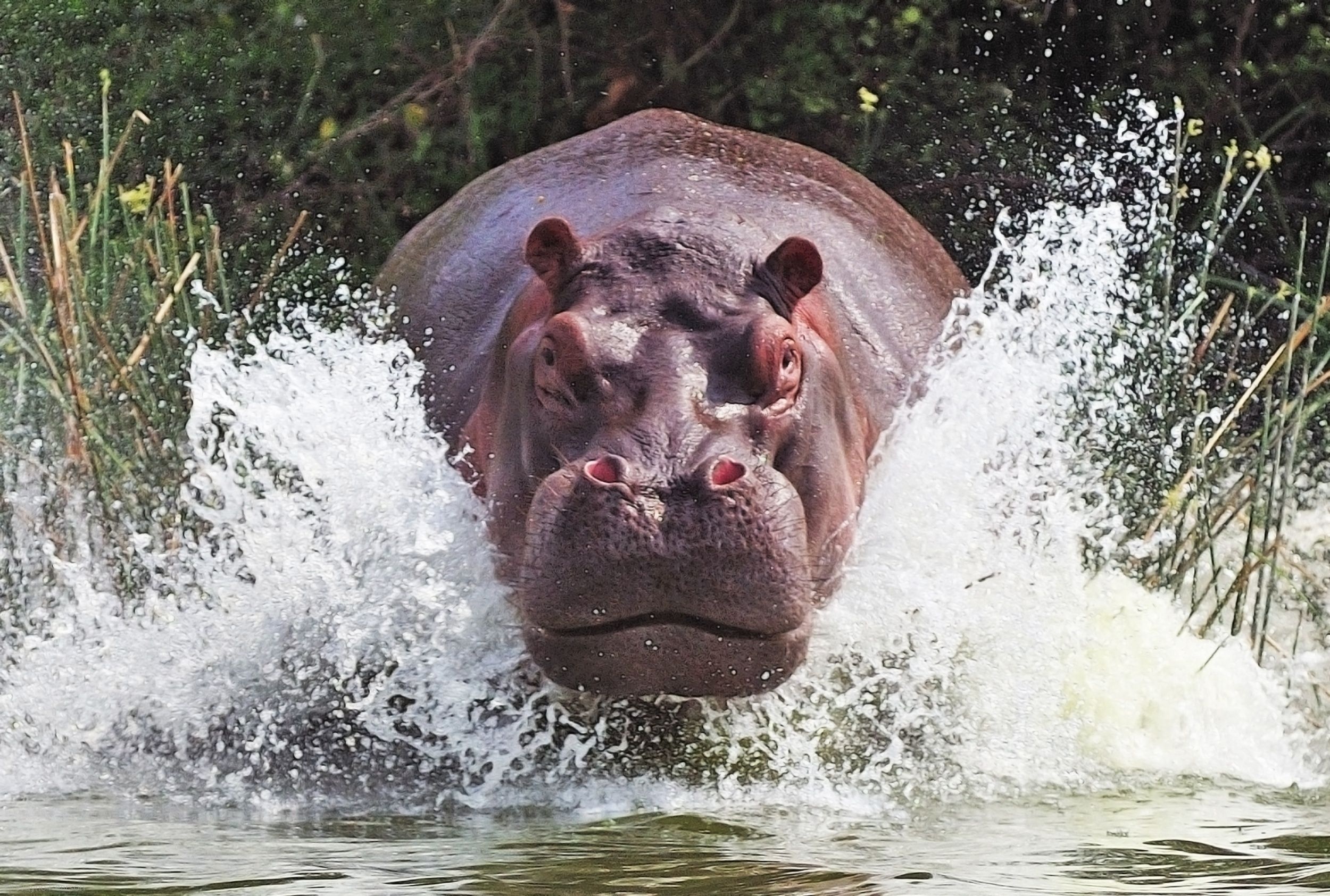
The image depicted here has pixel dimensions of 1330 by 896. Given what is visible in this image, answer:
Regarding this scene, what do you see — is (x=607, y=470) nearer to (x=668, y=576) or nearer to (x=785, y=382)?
(x=668, y=576)

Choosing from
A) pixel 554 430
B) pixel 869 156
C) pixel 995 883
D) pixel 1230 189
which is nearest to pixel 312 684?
pixel 554 430

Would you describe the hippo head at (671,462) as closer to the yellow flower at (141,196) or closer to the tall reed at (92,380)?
the tall reed at (92,380)

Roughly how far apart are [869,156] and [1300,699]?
3.14 meters

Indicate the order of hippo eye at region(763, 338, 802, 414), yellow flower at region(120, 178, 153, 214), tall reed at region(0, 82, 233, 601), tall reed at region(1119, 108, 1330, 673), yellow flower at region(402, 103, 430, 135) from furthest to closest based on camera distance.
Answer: yellow flower at region(402, 103, 430, 135)
yellow flower at region(120, 178, 153, 214)
tall reed at region(0, 82, 233, 601)
tall reed at region(1119, 108, 1330, 673)
hippo eye at region(763, 338, 802, 414)

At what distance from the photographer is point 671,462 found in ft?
12.7

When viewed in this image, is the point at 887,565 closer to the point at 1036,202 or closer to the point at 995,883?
the point at 995,883

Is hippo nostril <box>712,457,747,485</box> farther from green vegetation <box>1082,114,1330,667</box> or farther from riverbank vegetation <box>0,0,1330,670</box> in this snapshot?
riverbank vegetation <box>0,0,1330,670</box>

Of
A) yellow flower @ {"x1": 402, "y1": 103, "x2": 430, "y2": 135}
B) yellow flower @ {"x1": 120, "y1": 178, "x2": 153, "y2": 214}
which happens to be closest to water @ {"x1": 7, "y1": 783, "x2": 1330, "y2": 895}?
yellow flower @ {"x1": 120, "y1": 178, "x2": 153, "y2": 214}

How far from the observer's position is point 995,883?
2.90m

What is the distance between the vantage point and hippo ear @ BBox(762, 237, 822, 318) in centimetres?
438

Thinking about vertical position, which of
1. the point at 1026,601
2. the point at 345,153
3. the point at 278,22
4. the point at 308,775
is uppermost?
the point at 278,22

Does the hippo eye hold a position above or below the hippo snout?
above

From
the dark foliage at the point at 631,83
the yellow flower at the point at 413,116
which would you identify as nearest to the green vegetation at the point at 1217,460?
the dark foliage at the point at 631,83

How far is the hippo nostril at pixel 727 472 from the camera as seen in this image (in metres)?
3.84
